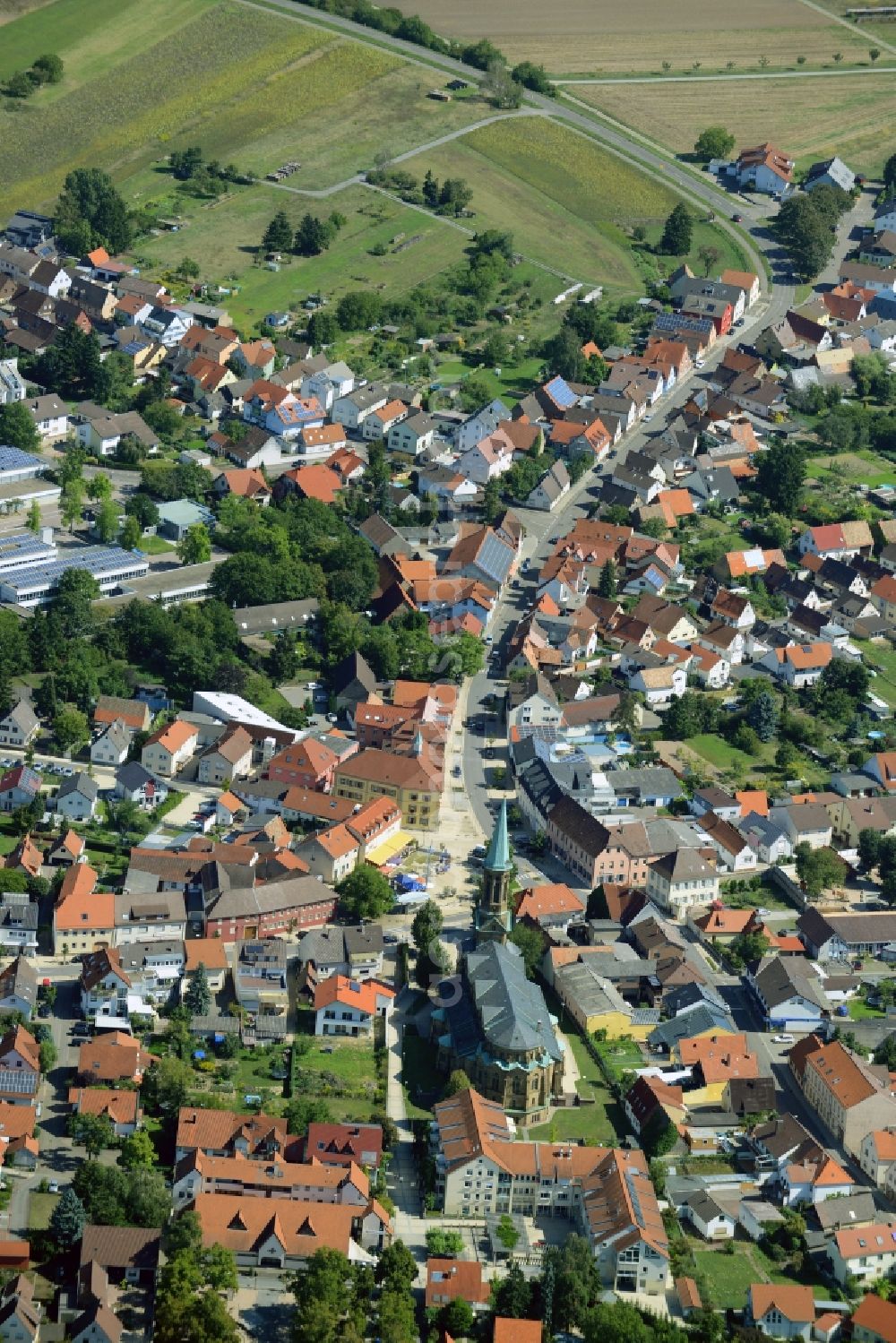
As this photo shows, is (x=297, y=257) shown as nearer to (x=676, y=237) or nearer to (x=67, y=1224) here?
(x=676, y=237)

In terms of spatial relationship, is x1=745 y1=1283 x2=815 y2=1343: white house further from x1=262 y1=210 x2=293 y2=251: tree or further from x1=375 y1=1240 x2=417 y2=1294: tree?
A: x1=262 y1=210 x2=293 y2=251: tree

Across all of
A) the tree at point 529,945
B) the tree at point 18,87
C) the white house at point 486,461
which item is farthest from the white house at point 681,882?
the tree at point 18,87

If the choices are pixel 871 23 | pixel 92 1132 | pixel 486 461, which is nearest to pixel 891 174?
pixel 871 23

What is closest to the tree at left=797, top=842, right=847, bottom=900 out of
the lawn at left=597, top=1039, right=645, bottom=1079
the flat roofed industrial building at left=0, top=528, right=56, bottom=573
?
the lawn at left=597, top=1039, right=645, bottom=1079

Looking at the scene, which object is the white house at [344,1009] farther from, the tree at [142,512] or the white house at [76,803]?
the tree at [142,512]

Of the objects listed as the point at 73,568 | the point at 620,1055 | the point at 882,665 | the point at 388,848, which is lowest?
the point at 882,665

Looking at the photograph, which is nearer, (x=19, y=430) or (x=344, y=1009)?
(x=344, y=1009)

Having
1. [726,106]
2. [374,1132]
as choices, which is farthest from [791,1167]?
[726,106]
